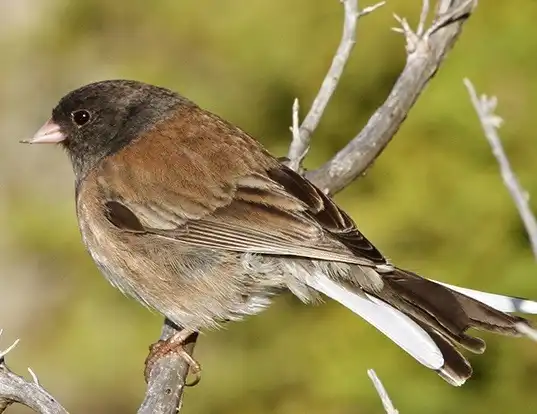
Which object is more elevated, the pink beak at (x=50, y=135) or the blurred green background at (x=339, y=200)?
the blurred green background at (x=339, y=200)

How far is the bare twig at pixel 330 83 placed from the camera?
341 centimetres

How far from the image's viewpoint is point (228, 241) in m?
3.06

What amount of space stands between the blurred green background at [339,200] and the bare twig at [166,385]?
3.08 ft

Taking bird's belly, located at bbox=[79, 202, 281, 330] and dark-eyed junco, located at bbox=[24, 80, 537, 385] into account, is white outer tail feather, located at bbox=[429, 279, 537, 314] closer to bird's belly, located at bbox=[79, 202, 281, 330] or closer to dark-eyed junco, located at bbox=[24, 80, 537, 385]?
dark-eyed junco, located at bbox=[24, 80, 537, 385]

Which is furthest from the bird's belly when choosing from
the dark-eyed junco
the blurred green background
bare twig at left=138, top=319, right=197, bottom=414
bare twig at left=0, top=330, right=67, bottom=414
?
the blurred green background

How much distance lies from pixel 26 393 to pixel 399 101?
1.74 meters

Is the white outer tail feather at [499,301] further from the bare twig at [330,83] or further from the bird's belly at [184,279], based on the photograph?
the bare twig at [330,83]

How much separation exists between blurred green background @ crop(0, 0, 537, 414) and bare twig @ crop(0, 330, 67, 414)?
1761mm

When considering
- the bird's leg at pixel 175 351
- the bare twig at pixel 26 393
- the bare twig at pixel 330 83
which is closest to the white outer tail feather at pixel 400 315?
the bird's leg at pixel 175 351

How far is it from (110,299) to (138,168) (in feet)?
4.50

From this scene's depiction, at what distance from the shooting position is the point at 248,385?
4.21 m

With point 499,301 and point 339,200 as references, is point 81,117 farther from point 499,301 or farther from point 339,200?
point 499,301

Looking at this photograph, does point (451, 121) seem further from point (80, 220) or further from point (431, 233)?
point (80, 220)

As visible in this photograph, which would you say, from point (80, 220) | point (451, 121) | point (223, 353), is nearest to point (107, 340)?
point (223, 353)
